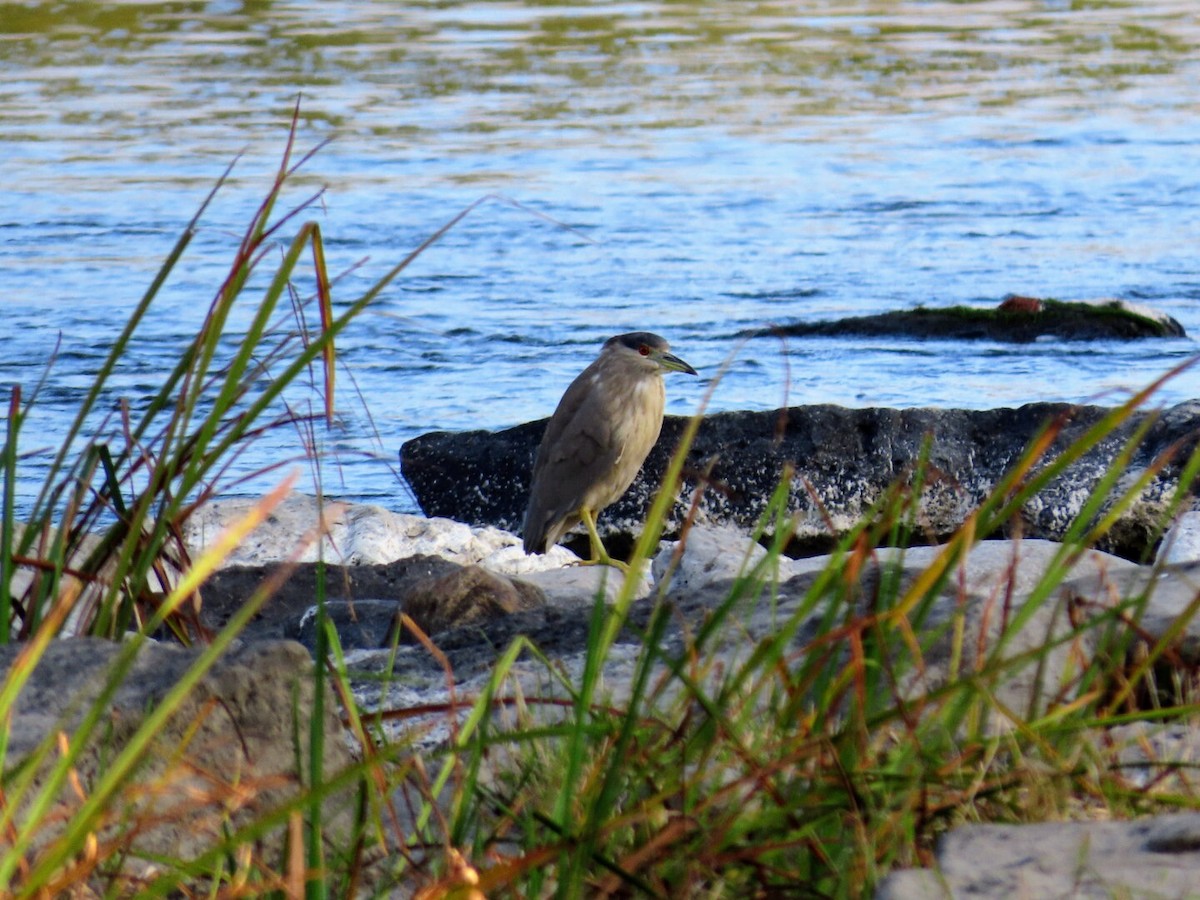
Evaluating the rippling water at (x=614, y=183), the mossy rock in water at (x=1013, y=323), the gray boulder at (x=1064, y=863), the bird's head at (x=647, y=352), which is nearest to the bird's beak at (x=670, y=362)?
the bird's head at (x=647, y=352)

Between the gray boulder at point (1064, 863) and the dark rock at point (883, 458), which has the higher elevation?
the gray boulder at point (1064, 863)

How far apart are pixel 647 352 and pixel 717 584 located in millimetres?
3718

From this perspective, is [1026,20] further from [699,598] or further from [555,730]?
[555,730]

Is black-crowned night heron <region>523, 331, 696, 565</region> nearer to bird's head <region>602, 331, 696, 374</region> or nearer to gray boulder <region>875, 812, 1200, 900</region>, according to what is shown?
bird's head <region>602, 331, 696, 374</region>

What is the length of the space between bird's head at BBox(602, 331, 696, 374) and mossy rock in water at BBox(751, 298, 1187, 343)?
134 inches

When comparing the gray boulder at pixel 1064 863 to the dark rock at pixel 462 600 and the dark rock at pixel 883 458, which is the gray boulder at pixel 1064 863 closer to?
the dark rock at pixel 462 600

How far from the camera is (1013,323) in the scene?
1106 cm

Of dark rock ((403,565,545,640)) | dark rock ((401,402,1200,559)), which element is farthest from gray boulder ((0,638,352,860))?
dark rock ((401,402,1200,559))

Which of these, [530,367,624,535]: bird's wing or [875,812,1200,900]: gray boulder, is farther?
[530,367,624,535]: bird's wing

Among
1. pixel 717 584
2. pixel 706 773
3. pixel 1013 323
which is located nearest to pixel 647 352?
pixel 717 584

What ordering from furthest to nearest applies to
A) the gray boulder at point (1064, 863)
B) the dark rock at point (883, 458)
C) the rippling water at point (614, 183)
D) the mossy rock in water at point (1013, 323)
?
1. the mossy rock in water at point (1013, 323)
2. the rippling water at point (614, 183)
3. the dark rock at point (883, 458)
4. the gray boulder at point (1064, 863)

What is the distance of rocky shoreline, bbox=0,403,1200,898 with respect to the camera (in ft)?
8.07

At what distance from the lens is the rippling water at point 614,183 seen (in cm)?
1054

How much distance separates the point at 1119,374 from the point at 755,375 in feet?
6.22
